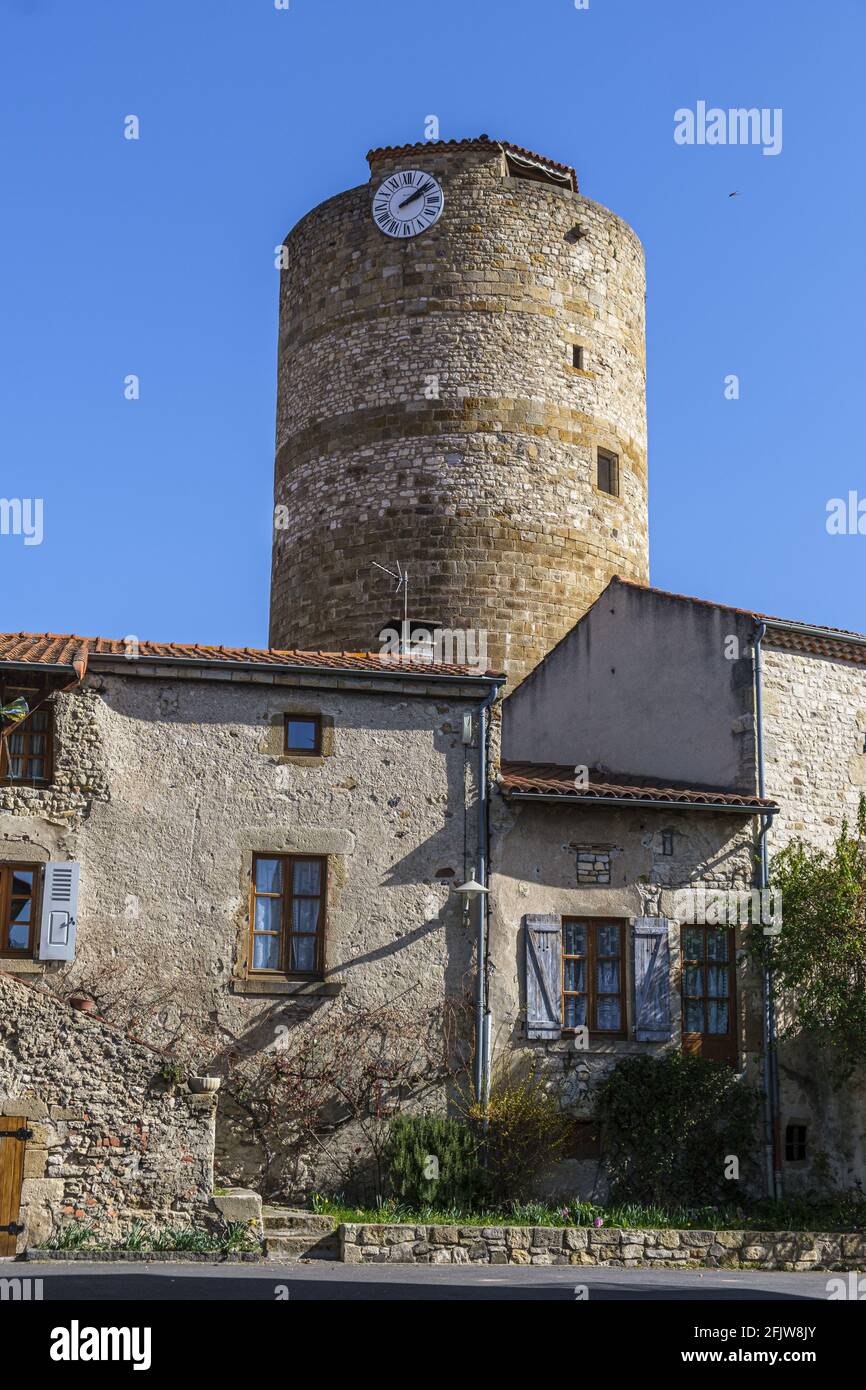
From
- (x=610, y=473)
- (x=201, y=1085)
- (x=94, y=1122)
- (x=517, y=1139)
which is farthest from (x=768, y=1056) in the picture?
(x=610, y=473)

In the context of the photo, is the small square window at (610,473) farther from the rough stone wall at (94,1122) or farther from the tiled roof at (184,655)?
the rough stone wall at (94,1122)

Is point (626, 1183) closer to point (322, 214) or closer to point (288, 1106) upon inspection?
point (288, 1106)

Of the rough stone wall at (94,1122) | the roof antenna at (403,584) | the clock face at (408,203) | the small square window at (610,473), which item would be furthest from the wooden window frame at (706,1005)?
the clock face at (408,203)

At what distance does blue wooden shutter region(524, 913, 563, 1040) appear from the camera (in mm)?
16953

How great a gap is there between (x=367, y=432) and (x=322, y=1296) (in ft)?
51.9

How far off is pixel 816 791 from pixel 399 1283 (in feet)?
28.4

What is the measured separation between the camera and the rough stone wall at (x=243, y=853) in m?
16.1

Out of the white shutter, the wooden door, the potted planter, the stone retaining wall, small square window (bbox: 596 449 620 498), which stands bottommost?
the stone retaining wall

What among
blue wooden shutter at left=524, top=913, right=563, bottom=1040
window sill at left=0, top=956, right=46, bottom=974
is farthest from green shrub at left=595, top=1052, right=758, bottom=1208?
window sill at left=0, top=956, right=46, bottom=974

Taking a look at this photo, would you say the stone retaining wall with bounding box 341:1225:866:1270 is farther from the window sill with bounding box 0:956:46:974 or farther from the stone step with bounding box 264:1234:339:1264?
the window sill with bounding box 0:956:46:974

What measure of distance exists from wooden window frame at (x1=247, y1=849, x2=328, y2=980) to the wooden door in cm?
280

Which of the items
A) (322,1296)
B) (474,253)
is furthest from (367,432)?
(322,1296)

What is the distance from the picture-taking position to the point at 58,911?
52.2 ft
